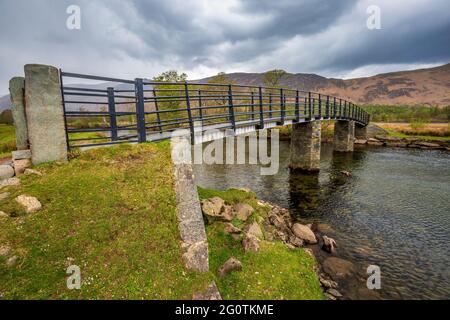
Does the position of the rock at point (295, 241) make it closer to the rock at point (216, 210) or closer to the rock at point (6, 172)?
the rock at point (216, 210)

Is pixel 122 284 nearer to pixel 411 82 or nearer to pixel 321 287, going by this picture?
pixel 321 287

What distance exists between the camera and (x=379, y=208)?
13.3m

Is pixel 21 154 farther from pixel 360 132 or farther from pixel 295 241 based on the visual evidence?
pixel 360 132

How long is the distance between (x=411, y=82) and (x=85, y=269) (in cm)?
24497

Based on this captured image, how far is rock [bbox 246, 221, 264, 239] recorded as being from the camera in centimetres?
805

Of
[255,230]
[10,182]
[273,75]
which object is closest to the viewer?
[10,182]

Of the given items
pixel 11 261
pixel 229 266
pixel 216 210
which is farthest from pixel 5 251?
pixel 216 210

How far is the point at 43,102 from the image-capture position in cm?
640

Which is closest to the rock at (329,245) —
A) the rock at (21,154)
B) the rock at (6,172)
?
the rock at (21,154)

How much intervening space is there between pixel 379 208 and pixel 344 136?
19259 millimetres

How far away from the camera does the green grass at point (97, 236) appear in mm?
4441

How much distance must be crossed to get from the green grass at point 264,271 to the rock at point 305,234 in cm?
174

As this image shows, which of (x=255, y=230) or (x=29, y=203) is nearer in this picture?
(x=29, y=203)
